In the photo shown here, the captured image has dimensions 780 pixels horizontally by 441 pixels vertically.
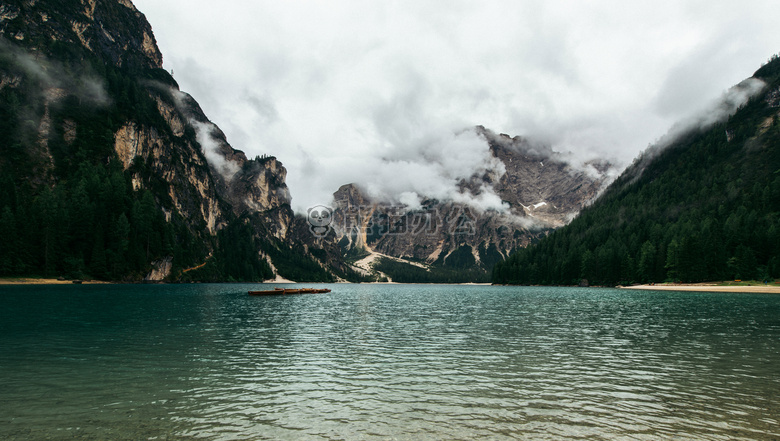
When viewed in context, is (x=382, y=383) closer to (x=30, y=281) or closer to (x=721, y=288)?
(x=30, y=281)

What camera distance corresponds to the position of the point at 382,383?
67.7 feet

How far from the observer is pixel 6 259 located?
108 metres

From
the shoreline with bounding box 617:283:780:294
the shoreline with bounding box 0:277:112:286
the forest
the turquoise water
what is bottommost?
the turquoise water

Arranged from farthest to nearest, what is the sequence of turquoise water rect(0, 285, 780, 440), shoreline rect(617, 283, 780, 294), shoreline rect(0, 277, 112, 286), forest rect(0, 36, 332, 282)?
forest rect(0, 36, 332, 282)
shoreline rect(617, 283, 780, 294)
shoreline rect(0, 277, 112, 286)
turquoise water rect(0, 285, 780, 440)

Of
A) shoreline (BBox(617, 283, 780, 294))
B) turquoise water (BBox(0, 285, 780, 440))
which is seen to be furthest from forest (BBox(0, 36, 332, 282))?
shoreline (BBox(617, 283, 780, 294))

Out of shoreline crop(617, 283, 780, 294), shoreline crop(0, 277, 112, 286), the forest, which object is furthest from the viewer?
the forest

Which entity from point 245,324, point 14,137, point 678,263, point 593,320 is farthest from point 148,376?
point 14,137

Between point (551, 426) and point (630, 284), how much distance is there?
7283 inches

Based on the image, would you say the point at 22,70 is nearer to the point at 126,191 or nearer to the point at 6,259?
the point at 126,191

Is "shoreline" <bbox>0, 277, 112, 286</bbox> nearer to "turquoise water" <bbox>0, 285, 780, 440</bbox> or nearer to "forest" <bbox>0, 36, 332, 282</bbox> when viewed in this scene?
"forest" <bbox>0, 36, 332, 282</bbox>

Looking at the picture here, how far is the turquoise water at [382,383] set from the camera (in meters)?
14.4

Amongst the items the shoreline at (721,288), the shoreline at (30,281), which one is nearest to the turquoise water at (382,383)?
the shoreline at (30,281)

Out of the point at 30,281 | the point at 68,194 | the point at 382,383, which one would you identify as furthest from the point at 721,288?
the point at 68,194

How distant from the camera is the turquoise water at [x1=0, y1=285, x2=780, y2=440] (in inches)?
568
